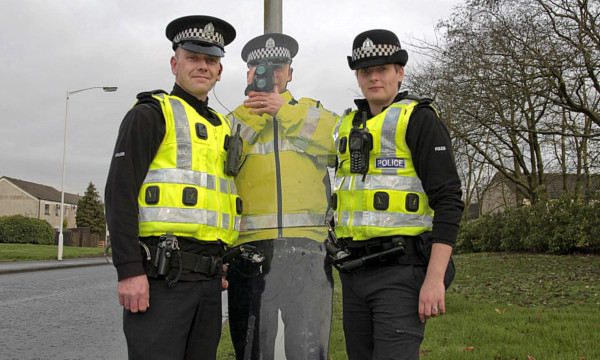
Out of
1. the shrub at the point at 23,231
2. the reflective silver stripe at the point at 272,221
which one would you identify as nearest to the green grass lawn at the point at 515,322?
the reflective silver stripe at the point at 272,221

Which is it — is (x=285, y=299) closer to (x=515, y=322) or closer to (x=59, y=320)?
(x=515, y=322)

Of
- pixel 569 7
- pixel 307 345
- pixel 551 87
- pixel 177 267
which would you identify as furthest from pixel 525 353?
pixel 569 7

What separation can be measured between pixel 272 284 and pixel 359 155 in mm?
1185

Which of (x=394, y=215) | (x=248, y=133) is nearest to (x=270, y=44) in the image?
(x=248, y=133)

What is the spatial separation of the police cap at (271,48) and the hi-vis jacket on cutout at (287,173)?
0.41 meters

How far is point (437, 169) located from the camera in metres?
2.58

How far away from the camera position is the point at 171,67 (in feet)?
10.7

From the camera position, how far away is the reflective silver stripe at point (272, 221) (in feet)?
11.7

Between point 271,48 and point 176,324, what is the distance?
6.93 feet

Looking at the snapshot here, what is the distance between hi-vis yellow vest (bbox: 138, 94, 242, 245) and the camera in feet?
8.84

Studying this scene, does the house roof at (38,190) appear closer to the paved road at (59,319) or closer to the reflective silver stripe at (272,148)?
the paved road at (59,319)

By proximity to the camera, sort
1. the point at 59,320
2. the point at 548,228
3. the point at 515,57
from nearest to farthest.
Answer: the point at 59,320, the point at 515,57, the point at 548,228

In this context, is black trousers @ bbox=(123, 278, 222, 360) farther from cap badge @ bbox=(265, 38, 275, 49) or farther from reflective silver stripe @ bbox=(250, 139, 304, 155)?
cap badge @ bbox=(265, 38, 275, 49)

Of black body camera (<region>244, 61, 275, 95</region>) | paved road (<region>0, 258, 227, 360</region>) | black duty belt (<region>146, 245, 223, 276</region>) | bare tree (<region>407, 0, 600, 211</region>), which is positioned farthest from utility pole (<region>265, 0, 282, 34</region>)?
bare tree (<region>407, 0, 600, 211</region>)
